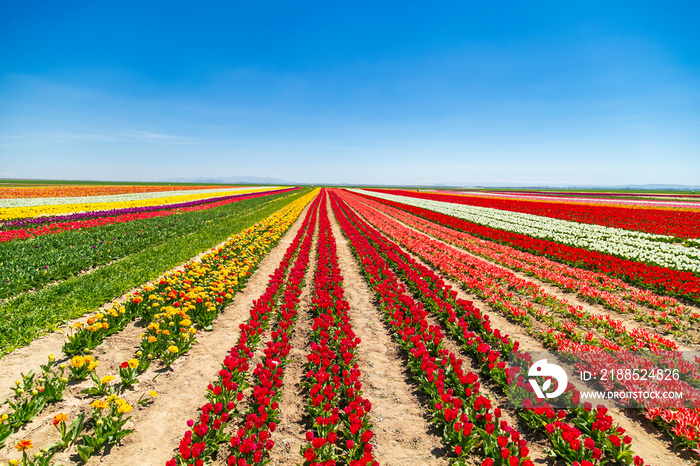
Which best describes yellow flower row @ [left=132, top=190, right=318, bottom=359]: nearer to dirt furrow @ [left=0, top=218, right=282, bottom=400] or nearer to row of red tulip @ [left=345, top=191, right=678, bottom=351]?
dirt furrow @ [left=0, top=218, right=282, bottom=400]

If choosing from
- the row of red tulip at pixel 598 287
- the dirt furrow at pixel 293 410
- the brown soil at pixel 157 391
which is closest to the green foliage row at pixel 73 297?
the brown soil at pixel 157 391

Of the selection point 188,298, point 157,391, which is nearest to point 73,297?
point 188,298

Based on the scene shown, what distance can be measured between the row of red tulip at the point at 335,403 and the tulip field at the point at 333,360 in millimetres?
35

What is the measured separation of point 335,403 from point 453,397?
186cm

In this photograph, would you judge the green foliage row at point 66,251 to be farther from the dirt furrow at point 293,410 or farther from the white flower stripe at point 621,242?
the white flower stripe at point 621,242

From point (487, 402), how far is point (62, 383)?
21.4 ft

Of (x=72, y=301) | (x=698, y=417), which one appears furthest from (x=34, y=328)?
(x=698, y=417)

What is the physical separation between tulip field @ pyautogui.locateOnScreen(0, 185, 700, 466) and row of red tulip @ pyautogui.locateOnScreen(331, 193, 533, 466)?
3 centimetres

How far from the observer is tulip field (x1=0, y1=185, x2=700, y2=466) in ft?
12.0

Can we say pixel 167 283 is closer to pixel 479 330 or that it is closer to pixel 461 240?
pixel 479 330

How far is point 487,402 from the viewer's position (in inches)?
156

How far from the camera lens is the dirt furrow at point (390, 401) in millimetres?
3828

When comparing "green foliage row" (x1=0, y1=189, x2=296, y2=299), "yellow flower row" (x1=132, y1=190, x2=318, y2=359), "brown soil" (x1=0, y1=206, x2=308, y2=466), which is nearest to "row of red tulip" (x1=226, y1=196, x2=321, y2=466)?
"brown soil" (x1=0, y1=206, x2=308, y2=466)

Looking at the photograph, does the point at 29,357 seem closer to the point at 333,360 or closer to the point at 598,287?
the point at 333,360
